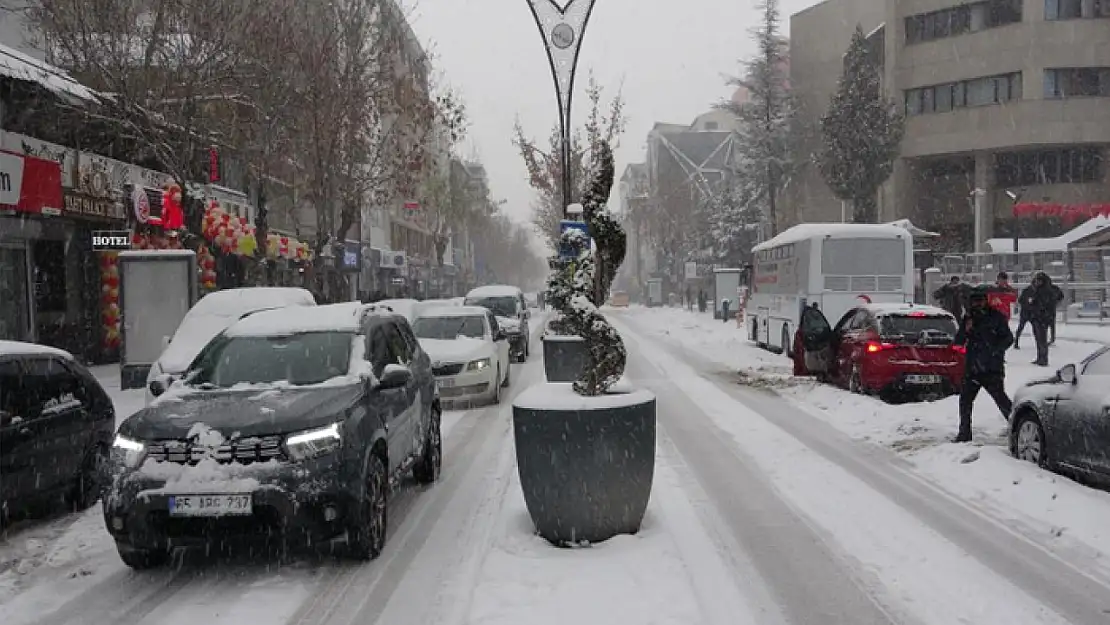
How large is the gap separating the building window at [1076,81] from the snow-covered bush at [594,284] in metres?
44.8

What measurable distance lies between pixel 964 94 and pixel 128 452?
48952 millimetres

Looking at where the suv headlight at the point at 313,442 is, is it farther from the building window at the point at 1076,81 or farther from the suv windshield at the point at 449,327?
the building window at the point at 1076,81

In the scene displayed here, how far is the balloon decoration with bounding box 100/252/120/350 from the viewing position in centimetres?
2017

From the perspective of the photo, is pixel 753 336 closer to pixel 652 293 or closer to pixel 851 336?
pixel 851 336

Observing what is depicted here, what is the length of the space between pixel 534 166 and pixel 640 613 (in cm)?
3817

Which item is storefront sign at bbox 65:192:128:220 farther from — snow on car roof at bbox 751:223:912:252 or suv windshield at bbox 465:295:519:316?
snow on car roof at bbox 751:223:912:252

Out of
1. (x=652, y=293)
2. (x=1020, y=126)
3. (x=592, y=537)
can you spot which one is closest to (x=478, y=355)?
(x=592, y=537)

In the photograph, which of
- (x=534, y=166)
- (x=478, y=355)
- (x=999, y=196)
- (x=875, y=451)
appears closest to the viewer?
(x=875, y=451)

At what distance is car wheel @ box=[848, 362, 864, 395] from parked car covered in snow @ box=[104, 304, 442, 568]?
914 centimetres

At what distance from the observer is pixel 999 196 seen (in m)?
47.2

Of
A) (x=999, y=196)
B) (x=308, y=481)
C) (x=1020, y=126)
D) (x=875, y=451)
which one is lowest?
(x=875, y=451)

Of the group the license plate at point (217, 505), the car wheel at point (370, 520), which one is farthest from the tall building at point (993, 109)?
the license plate at point (217, 505)

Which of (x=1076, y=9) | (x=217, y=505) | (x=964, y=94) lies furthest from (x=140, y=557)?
(x=1076, y=9)

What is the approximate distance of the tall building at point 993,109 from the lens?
43.4 metres
